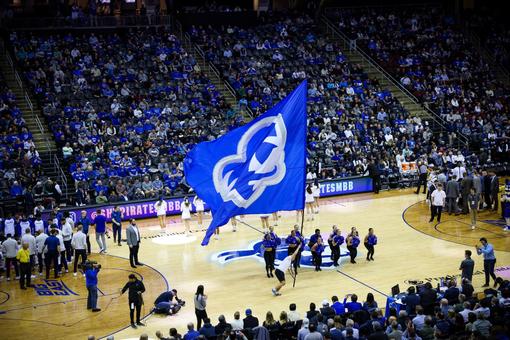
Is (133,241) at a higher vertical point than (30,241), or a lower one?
lower

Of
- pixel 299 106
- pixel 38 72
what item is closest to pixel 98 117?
pixel 38 72

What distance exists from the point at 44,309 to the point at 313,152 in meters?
19.1

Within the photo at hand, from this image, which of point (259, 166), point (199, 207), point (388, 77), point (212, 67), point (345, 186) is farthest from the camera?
point (388, 77)

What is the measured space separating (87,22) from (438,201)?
24.3 m

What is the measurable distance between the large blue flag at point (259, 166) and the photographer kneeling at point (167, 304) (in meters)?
2.90

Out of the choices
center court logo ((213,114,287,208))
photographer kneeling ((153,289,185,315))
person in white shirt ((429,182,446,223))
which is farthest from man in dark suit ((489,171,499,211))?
photographer kneeling ((153,289,185,315))

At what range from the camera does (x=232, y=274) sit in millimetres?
22094

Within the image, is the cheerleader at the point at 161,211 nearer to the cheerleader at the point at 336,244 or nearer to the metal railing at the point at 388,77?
the cheerleader at the point at 336,244

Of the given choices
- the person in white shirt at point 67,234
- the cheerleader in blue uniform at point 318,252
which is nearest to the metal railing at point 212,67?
the person in white shirt at point 67,234

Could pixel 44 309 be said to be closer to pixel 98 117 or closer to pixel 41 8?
pixel 98 117

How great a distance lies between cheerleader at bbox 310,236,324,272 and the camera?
21.7 meters

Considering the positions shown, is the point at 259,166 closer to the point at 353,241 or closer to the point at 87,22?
the point at 353,241

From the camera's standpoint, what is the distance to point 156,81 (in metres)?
38.6

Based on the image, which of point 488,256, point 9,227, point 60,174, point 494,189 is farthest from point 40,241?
point 494,189
